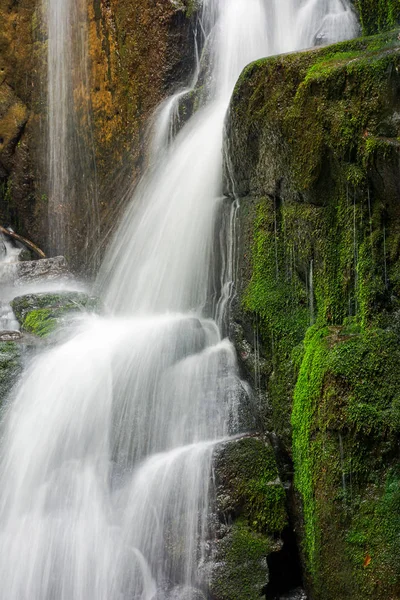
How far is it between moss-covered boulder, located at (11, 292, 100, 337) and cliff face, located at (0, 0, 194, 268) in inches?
71.3

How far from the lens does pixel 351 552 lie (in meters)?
4.25

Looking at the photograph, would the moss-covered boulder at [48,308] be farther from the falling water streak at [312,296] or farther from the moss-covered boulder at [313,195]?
the falling water streak at [312,296]

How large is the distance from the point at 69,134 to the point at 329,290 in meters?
6.99

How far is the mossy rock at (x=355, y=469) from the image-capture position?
4.15m

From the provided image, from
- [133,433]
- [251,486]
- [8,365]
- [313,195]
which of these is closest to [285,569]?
[251,486]

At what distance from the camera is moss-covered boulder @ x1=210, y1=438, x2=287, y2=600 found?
15.1ft

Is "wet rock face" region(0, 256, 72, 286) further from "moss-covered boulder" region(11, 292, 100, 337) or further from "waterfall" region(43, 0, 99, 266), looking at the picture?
"moss-covered boulder" region(11, 292, 100, 337)

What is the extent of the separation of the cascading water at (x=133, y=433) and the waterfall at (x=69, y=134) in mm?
2693

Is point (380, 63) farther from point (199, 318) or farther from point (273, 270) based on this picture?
point (199, 318)

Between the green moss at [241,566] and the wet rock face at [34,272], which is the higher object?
the wet rock face at [34,272]

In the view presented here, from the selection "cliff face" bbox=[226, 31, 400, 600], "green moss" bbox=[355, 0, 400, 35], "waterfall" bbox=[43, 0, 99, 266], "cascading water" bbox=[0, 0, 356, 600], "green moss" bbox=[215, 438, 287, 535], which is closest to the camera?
"cliff face" bbox=[226, 31, 400, 600]

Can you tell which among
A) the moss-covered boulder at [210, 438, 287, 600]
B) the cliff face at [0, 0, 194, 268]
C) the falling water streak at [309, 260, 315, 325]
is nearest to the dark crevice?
the moss-covered boulder at [210, 438, 287, 600]

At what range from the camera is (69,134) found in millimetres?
10805

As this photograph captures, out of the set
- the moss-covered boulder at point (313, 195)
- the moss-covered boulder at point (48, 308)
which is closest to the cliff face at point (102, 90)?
the moss-covered boulder at point (48, 308)
